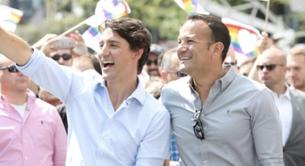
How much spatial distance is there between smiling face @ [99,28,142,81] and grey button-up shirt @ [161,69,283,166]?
0.42m

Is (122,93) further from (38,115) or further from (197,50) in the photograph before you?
(38,115)

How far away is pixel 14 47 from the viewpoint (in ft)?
16.1

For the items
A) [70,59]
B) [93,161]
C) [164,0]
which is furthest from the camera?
[164,0]

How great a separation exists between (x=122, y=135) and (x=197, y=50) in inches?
27.3

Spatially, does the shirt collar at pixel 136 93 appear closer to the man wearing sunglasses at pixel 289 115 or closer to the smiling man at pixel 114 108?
the smiling man at pixel 114 108


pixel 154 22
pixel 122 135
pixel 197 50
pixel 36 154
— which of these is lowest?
pixel 154 22

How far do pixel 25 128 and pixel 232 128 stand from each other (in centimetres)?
164

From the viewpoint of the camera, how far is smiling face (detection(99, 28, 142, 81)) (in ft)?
17.5

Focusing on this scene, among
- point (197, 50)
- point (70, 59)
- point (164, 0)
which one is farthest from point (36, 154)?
point (164, 0)

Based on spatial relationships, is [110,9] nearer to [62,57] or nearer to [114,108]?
[62,57]

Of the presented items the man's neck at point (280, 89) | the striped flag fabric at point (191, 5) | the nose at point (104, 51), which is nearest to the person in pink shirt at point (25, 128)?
the nose at point (104, 51)

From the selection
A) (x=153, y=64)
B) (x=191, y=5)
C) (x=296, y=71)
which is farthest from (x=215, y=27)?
(x=153, y=64)

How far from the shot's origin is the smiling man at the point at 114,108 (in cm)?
525

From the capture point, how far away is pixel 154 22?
21766mm
